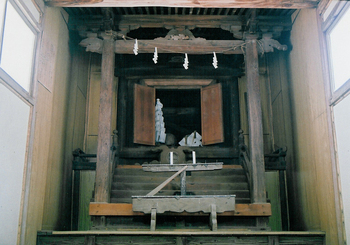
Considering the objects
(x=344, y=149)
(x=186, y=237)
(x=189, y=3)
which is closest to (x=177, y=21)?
(x=189, y=3)

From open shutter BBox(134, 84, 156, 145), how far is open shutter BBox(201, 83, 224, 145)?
118 centimetres

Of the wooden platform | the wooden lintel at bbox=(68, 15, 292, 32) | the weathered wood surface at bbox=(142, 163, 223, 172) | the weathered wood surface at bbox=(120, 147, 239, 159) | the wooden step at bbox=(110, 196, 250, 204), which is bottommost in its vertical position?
the wooden platform

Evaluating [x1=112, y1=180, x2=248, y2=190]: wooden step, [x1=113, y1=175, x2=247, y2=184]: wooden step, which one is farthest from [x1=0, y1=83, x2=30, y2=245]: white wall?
[x1=113, y1=175, x2=247, y2=184]: wooden step

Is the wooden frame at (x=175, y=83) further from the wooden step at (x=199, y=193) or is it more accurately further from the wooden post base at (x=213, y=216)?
the wooden post base at (x=213, y=216)

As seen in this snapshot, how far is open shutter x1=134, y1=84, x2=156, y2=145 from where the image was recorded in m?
8.84

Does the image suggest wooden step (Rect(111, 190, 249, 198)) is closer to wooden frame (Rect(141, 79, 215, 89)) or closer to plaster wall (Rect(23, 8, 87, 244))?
plaster wall (Rect(23, 8, 87, 244))

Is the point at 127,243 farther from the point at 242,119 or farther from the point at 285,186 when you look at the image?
the point at 242,119

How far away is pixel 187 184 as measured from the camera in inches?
289

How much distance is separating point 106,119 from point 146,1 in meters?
2.21

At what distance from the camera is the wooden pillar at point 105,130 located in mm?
6891

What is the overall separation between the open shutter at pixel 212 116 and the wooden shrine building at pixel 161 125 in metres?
0.03

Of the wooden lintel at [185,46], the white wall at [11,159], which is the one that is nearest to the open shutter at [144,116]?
the wooden lintel at [185,46]

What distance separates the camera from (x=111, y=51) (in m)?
7.66

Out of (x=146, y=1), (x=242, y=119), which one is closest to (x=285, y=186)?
(x=242, y=119)
